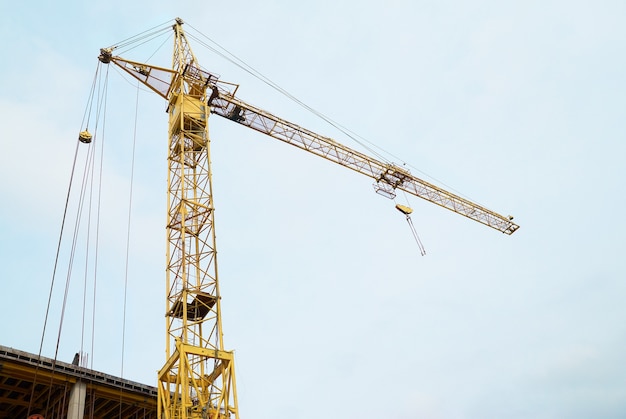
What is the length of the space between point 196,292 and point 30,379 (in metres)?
10.2

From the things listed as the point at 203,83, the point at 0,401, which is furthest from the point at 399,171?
the point at 0,401

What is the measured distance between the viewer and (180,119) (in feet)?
120

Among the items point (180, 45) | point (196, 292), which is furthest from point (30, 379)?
point (180, 45)

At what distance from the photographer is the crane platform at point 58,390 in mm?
31836

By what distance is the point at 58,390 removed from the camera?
34.2m

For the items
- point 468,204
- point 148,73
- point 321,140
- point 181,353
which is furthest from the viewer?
point 468,204

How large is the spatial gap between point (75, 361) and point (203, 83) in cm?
1784

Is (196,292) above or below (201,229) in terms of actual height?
below

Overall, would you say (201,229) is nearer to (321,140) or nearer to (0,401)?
(0,401)

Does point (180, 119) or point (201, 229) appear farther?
point (180, 119)

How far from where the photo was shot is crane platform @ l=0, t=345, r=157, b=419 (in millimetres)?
31836

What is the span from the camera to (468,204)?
190 ft

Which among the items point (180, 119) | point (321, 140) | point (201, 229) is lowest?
point (201, 229)

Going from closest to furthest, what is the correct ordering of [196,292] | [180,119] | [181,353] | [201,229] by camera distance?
[181,353] < [196,292] < [201,229] < [180,119]
